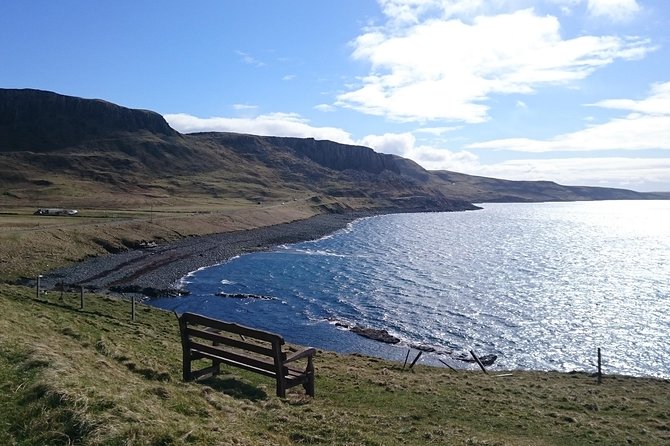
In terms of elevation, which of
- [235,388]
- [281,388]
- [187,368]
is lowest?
[235,388]

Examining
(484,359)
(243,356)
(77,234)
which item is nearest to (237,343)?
(243,356)

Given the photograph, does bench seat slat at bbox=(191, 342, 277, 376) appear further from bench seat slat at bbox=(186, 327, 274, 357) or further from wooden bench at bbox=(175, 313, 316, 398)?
bench seat slat at bbox=(186, 327, 274, 357)

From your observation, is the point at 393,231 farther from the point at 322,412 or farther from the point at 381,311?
the point at 322,412

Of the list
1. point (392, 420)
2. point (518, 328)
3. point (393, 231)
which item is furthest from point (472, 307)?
point (393, 231)

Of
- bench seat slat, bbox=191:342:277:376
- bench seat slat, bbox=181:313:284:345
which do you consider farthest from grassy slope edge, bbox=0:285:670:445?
bench seat slat, bbox=181:313:284:345

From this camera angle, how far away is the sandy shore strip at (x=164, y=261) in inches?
2403

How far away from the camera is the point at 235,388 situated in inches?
626

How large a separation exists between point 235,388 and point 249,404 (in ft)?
6.85

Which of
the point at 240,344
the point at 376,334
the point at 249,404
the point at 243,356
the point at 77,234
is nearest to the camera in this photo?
the point at 249,404

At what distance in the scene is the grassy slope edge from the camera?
32.4 ft

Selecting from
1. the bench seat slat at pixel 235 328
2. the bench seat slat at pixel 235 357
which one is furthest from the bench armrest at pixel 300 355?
the bench seat slat at pixel 235 328

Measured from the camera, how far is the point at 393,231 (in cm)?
15488

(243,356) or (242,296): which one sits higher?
(243,356)

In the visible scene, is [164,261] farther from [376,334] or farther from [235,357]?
[235,357]
